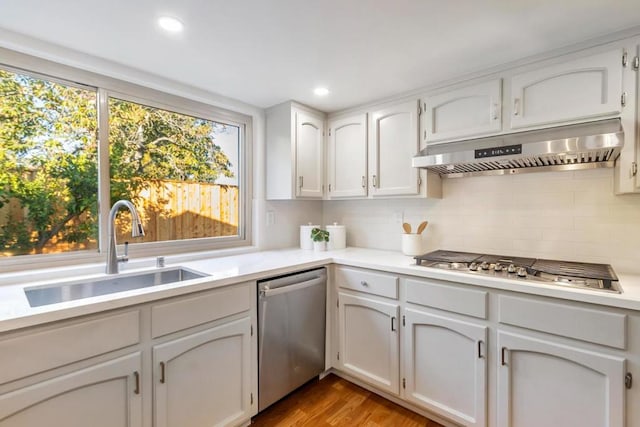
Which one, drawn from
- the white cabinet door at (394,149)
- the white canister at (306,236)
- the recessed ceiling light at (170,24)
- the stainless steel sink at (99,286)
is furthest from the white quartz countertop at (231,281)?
the recessed ceiling light at (170,24)

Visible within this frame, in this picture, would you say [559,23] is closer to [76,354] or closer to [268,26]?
[268,26]

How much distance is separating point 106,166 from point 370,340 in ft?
6.47

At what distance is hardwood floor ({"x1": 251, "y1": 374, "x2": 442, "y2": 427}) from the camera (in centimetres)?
181

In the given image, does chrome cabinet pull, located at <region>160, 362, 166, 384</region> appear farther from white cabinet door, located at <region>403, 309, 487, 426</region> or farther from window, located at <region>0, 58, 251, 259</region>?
white cabinet door, located at <region>403, 309, 487, 426</region>

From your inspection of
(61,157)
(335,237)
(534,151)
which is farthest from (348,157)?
(61,157)

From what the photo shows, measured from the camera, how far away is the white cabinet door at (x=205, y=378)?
4.60 ft

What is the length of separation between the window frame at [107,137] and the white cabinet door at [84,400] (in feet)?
2.65

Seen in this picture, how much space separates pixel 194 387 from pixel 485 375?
1.46m

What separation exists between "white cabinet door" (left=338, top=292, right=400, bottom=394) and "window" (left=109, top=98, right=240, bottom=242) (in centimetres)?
116

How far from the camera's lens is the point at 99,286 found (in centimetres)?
167

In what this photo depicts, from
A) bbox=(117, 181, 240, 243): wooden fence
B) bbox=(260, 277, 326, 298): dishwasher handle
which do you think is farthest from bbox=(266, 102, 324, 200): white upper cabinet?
bbox=(260, 277, 326, 298): dishwasher handle

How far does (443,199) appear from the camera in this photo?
91.7 inches

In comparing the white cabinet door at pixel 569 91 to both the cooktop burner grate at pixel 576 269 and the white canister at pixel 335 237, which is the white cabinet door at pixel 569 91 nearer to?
the cooktop burner grate at pixel 576 269

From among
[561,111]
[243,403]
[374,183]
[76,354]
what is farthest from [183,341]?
[561,111]
